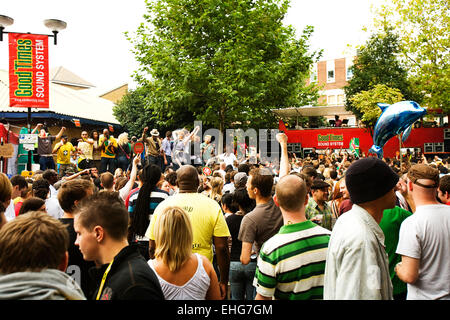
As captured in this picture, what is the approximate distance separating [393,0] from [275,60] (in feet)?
34.7

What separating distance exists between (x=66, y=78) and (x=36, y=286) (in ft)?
225

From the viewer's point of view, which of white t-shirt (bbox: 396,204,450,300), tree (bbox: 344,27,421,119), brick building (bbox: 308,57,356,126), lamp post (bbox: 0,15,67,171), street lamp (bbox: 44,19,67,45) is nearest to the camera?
white t-shirt (bbox: 396,204,450,300)

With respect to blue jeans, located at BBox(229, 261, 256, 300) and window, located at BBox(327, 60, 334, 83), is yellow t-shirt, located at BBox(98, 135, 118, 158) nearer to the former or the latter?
blue jeans, located at BBox(229, 261, 256, 300)

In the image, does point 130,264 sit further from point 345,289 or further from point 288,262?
point 345,289

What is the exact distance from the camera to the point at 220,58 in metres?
18.7

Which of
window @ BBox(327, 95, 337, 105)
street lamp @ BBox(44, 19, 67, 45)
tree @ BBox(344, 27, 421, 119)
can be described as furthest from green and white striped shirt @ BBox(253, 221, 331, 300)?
window @ BBox(327, 95, 337, 105)

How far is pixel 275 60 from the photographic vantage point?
70.3ft

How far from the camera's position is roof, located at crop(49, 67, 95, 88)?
6239cm

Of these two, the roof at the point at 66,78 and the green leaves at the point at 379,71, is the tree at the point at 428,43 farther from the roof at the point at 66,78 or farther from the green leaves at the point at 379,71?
the roof at the point at 66,78

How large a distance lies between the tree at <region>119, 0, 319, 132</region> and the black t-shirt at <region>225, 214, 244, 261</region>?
13464mm

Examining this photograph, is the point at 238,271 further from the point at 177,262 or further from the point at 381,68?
the point at 381,68

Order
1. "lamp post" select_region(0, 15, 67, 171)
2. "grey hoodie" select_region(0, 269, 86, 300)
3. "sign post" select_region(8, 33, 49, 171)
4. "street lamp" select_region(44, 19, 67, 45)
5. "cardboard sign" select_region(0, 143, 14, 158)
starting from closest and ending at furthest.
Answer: "grey hoodie" select_region(0, 269, 86, 300), "cardboard sign" select_region(0, 143, 14, 158), "lamp post" select_region(0, 15, 67, 171), "sign post" select_region(8, 33, 49, 171), "street lamp" select_region(44, 19, 67, 45)

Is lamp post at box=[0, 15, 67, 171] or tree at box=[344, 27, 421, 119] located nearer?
lamp post at box=[0, 15, 67, 171]

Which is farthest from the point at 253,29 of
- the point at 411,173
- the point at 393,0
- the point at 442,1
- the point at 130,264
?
the point at 130,264
